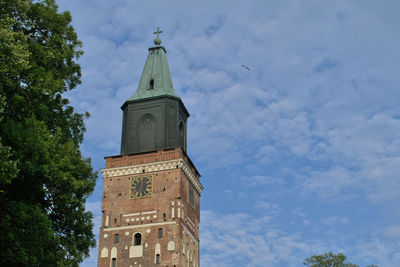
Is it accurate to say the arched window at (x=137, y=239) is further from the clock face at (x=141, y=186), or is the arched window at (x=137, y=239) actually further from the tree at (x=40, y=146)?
the tree at (x=40, y=146)

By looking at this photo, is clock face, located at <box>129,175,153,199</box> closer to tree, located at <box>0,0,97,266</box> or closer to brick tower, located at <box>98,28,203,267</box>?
brick tower, located at <box>98,28,203,267</box>

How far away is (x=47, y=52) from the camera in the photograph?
22.4m

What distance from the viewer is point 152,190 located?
48.2 meters

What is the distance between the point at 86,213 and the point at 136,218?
23887mm

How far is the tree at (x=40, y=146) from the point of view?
1861 centimetres

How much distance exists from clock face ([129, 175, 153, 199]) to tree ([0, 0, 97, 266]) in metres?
22.8

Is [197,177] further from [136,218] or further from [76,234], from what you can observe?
[76,234]

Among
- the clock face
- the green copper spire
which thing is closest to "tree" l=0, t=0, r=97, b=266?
the clock face

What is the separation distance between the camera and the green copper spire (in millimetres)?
53031

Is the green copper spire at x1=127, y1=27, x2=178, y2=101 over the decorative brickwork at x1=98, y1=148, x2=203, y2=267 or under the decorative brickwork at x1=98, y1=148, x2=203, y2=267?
over

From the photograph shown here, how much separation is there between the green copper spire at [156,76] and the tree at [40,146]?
89.0 ft

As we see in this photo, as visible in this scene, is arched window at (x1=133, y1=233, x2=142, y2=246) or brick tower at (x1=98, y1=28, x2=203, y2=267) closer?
brick tower at (x1=98, y1=28, x2=203, y2=267)

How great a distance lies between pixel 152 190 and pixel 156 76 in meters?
13.1

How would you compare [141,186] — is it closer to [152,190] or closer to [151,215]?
[152,190]
